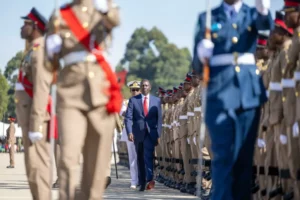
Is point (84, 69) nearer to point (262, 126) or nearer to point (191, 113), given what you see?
point (262, 126)

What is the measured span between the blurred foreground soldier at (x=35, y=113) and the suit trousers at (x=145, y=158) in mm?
8752

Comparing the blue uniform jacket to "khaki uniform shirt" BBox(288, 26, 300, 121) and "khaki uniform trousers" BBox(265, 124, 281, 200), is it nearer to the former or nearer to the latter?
"khaki uniform shirt" BBox(288, 26, 300, 121)

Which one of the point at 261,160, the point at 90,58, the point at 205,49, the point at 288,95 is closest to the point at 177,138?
the point at 261,160

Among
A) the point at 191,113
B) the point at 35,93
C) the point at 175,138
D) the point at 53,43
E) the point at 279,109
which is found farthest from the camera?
the point at 175,138

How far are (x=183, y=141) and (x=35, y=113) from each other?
29.1 feet

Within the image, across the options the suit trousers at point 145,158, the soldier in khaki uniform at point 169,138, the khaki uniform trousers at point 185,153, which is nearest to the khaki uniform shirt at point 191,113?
the khaki uniform trousers at point 185,153

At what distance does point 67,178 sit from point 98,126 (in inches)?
20.4

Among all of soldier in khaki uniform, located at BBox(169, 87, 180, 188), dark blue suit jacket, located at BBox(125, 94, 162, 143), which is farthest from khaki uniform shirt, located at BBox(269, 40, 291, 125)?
soldier in khaki uniform, located at BBox(169, 87, 180, 188)

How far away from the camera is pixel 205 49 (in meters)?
8.90

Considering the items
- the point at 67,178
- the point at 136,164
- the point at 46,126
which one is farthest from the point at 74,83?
the point at 136,164

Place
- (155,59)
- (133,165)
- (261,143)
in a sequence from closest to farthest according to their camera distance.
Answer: (261,143), (133,165), (155,59)

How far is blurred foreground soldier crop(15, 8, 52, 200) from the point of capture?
1031 centimetres

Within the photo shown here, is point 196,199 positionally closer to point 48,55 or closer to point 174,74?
point 48,55

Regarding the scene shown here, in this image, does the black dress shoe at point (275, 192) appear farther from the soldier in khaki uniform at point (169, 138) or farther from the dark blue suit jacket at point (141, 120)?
the soldier in khaki uniform at point (169, 138)
